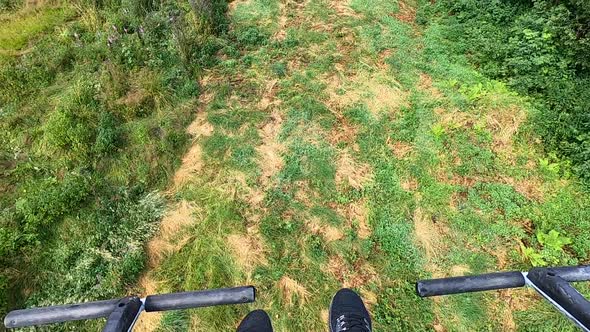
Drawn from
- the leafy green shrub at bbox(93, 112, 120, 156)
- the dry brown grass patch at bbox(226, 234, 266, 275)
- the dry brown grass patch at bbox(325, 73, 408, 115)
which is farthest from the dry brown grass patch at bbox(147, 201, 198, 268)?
the dry brown grass patch at bbox(325, 73, 408, 115)

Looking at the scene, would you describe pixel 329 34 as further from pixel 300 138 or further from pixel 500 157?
pixel 500 157

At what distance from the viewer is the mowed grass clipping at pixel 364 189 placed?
379 centimetres

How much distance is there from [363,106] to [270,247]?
8.23ft

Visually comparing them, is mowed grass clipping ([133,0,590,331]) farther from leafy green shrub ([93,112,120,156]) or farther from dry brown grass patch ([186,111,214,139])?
leafy green shrub ([93,112,120,156])

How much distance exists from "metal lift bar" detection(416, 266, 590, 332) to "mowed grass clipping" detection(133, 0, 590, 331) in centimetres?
149

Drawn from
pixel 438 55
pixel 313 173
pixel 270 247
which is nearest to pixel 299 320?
pixel 270 247

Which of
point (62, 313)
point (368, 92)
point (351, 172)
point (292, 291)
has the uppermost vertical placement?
point (62, 313)

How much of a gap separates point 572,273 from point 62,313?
3.24m

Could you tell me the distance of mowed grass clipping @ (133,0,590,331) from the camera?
379cm

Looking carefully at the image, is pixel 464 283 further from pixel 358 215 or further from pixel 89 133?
pixel 89 133

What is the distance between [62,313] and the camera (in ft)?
7.50

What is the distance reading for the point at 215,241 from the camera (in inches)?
163

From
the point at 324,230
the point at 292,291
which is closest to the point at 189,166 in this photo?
the point at 324,230

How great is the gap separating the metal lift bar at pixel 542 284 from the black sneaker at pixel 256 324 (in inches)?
52.2
